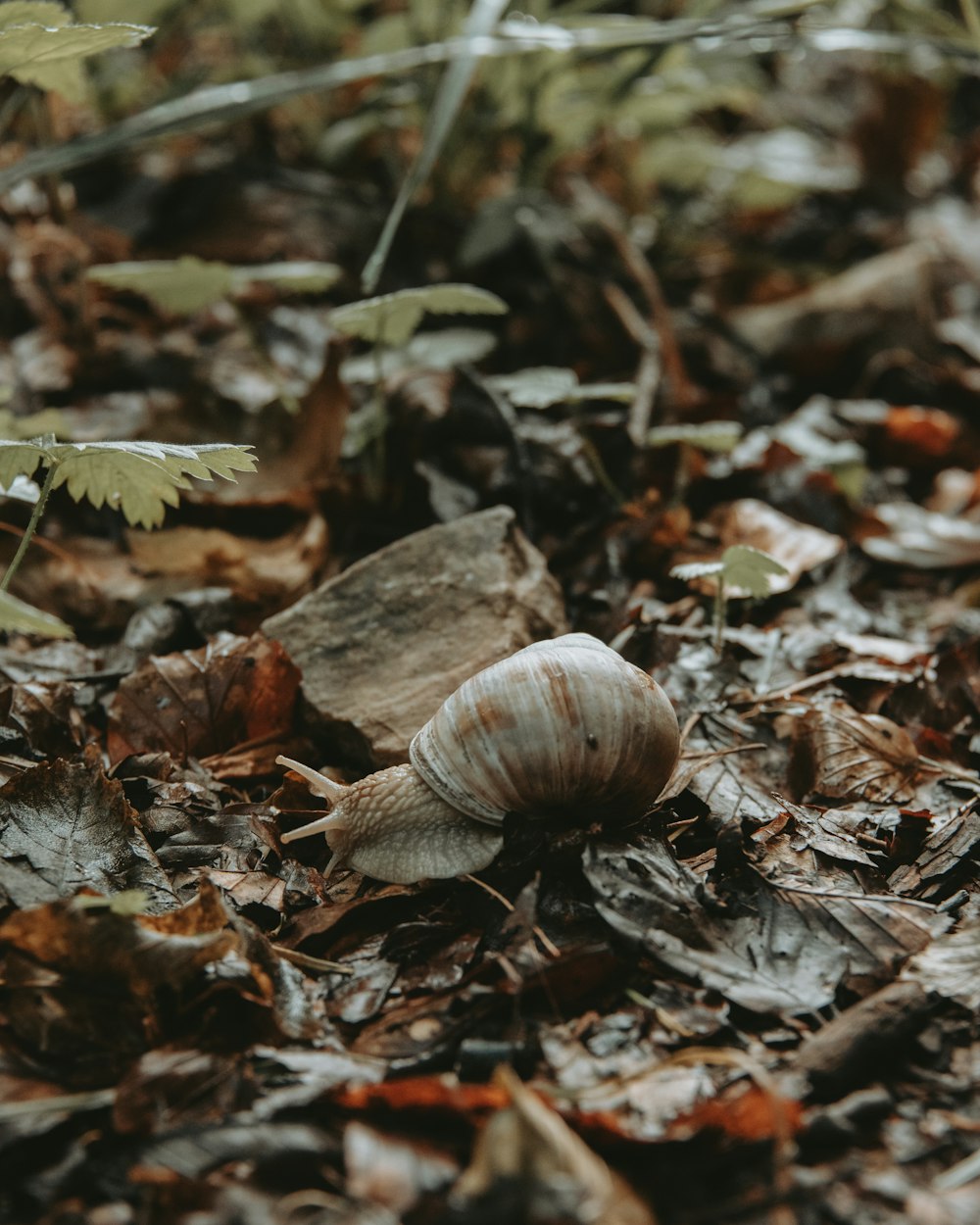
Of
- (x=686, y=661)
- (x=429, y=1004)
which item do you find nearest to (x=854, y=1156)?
(x=429, y=1004)

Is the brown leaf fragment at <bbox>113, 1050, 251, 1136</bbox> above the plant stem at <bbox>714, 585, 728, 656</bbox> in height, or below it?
above

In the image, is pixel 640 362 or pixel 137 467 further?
pixel 640 362

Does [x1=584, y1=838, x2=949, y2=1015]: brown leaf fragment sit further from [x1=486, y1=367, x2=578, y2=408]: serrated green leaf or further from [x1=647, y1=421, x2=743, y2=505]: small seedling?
[x1=647, y1=421, x2=743, y2=505]: small seedling

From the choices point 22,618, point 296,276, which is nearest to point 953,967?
point 22,618

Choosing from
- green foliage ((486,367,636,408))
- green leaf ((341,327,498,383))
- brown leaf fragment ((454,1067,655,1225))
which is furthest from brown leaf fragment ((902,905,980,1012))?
green leaf ((341,327,498,383))

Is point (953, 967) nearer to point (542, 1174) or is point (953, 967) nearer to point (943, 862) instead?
point (943, 862)

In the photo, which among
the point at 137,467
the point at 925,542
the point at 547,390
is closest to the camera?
the point at 137,467

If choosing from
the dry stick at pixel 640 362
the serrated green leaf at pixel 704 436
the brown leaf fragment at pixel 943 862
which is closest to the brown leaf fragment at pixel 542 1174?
the brown leaf fragment at pixel 943 862

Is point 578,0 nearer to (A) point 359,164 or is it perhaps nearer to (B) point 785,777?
(A) point 359,164
